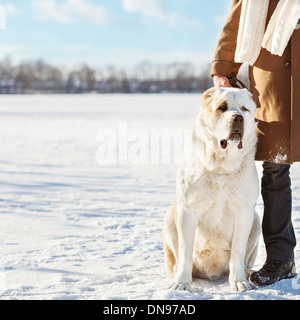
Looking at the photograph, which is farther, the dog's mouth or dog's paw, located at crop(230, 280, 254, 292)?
dog's paw, located at crop(230, 280, 254, 292)

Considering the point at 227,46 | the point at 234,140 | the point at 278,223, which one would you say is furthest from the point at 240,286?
the point at 227,46

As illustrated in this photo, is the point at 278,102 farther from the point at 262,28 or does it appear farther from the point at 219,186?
the point at 219,186

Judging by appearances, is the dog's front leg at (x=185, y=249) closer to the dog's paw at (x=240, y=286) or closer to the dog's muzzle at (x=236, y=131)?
the dog's paw at (x=240, y=286)

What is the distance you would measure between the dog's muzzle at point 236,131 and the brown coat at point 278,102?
35 cm

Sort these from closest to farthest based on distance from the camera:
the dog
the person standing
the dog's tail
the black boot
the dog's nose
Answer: the dog's nose, the dog, the person standing, the black boot, the dog's tail

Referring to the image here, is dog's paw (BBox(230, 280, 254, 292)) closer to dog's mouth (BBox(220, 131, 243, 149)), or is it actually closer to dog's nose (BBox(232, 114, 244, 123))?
dog's mouth (BBox(220, 131, 243, 149))

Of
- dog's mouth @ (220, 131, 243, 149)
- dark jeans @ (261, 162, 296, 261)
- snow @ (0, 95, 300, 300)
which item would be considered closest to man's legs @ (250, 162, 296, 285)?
dark jeans @ (261, 162, 296, 261)

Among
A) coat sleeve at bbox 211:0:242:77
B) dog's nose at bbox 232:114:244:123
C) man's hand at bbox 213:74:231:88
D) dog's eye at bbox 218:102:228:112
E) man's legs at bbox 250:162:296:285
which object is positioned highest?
coat sleeve at bbox 211:0:242:77

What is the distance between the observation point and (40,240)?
4.36 meters

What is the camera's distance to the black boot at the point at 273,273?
3.18 metres

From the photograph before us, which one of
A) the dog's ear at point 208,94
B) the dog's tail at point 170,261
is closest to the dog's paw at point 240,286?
the dog's tail at point 170,261

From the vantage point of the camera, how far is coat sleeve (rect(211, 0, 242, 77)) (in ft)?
10.6

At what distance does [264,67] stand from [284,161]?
641 millimetres

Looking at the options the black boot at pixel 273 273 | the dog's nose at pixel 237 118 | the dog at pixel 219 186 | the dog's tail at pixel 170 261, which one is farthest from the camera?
the dog's tail at pixel 170 261
